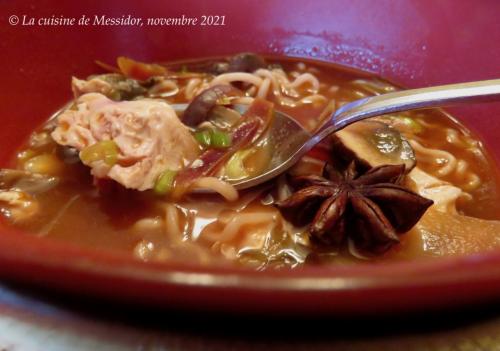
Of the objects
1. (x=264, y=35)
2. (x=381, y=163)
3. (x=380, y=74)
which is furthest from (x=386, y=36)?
(x=381, y=163)

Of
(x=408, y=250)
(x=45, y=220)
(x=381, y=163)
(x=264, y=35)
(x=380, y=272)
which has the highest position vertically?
(x=264, y=35)

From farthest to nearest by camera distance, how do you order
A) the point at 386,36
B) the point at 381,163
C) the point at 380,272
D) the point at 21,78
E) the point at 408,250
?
the point at 386,36 → the point at 21,78 → the point at 381,163 → the point at 408,250 → the point at 380,272

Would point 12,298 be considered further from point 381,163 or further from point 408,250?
point 381,163

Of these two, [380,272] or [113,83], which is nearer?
[380,272]

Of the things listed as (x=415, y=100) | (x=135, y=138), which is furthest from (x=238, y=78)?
(x=415, y=100)

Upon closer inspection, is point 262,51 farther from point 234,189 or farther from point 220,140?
point 234,189

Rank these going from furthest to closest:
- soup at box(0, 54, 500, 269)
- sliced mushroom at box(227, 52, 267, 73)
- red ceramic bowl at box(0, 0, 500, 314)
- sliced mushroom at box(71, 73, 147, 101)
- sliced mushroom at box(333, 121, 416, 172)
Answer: sliced mushroom at box(227, 52, 267, 73), sliced mushroom at box(71, 73, 147, 101), sliced mushroom at box(333, 121, 416, 172), soup at box(0, 54, 500, 269), red ceramic bowl at box(0, 0, 500, 314)

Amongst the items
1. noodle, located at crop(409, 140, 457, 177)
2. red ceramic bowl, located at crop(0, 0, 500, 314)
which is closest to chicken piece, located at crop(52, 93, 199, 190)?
red ceramic bowl, located at crop(0, 0, 500, 314)

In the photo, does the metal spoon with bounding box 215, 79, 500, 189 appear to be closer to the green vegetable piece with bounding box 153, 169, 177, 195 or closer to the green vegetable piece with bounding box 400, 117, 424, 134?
the green vegetable piece with bounding box 153, 169, 177, 195
